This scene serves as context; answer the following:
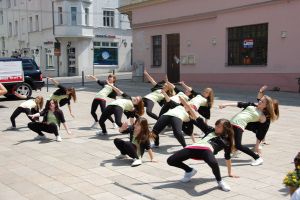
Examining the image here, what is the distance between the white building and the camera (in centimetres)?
4158

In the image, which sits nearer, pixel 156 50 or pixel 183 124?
pixel 183 124

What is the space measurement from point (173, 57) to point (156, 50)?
5.97 feet

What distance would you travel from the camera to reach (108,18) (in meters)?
44.2

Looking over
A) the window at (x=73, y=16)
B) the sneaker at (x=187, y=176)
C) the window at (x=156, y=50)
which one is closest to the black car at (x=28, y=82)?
the window at (x=156, y=50)

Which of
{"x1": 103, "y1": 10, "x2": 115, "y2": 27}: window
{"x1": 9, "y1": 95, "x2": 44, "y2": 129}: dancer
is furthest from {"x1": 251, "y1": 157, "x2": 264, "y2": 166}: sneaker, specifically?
{"x1": 103, "y1": 10, "x2": 115, "y2": 27}: window

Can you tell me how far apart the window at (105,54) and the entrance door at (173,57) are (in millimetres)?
18109

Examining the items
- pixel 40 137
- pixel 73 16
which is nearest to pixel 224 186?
pixel 40 137

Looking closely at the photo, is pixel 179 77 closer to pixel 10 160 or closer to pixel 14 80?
pixel 14 80

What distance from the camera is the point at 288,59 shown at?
765 inches

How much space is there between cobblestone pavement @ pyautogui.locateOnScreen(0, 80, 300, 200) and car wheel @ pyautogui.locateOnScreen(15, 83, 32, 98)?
7.72 m

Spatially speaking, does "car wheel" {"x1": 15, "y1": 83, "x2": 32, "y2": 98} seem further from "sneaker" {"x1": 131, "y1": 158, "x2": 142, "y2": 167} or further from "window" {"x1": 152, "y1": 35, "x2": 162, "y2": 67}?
"sneaker" {"x1": 131, "y1": 158, "x2": 142, "y2": 167}

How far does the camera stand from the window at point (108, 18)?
43947 millimetres

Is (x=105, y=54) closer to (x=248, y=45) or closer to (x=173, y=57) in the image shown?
(x=173, y=57)

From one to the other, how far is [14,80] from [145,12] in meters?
12.5
